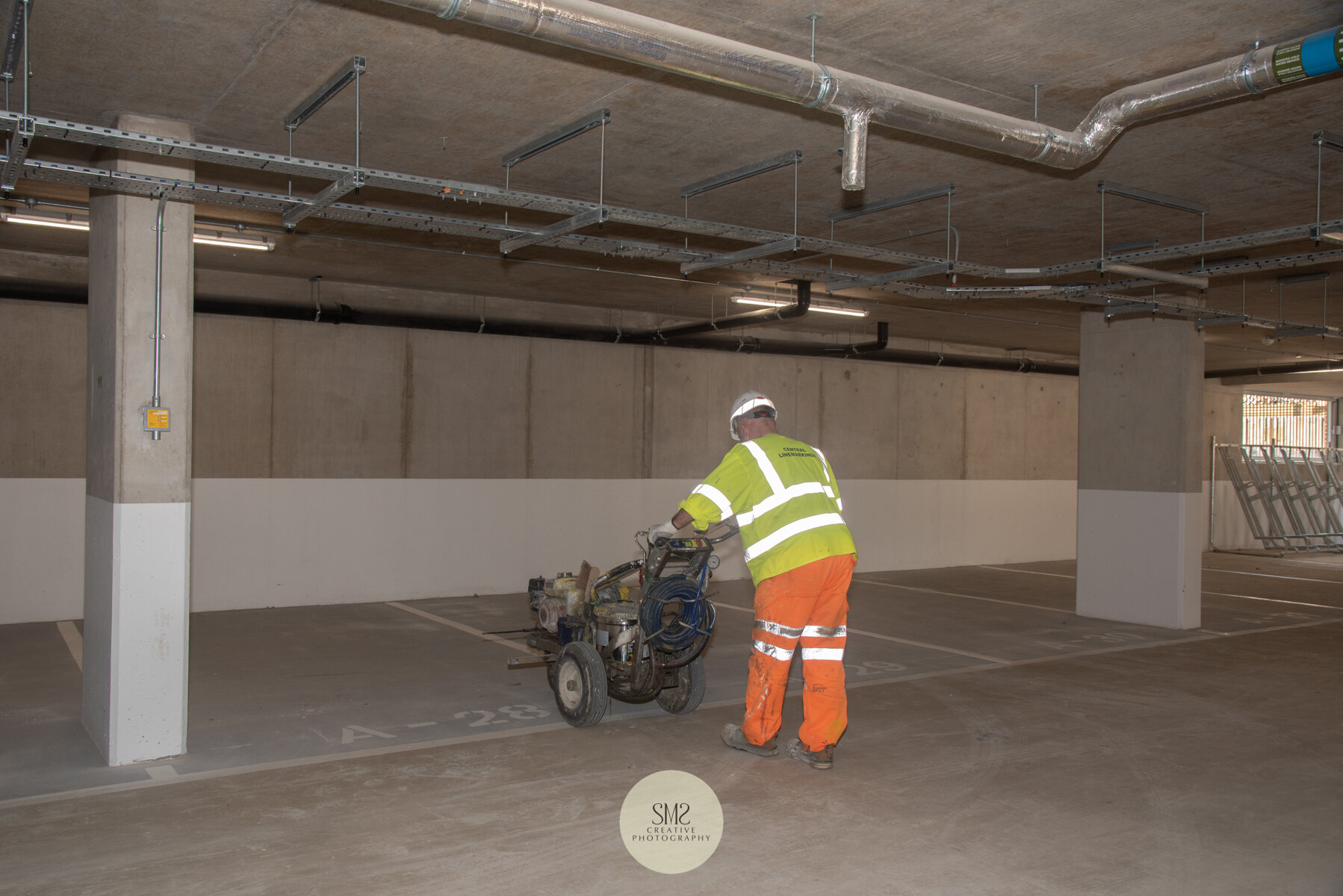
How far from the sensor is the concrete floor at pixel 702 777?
3.45 m

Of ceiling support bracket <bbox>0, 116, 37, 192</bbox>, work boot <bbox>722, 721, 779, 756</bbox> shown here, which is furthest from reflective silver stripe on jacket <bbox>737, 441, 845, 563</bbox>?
ceiling support bracket <bbox>0, 116, 37, 192</bbox>

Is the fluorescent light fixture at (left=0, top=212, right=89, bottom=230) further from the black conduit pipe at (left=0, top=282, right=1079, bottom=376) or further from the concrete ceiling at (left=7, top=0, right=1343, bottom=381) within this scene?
the black conduit pipe at (left=0, top=282, right=1079, bottom=376)

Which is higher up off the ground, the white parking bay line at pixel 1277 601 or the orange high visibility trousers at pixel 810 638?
the orange high visibility trousers at pixel 810 638

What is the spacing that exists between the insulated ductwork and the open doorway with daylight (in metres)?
17.0

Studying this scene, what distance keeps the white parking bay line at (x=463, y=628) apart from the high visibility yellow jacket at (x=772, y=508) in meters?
2.80

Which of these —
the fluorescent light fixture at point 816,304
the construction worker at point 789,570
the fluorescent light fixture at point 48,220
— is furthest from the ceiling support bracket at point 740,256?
the fluorescent light fixture at point 48,220

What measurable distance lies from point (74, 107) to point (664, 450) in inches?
309

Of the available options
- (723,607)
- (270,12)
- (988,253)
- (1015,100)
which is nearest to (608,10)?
(270,12)

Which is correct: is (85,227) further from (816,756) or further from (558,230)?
(816,756)

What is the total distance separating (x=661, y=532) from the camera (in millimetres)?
4762

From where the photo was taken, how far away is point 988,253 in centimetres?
806

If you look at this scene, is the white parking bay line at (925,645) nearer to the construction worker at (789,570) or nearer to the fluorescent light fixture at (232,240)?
the construction worker at (789,570)

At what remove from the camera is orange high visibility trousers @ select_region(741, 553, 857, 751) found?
447cm

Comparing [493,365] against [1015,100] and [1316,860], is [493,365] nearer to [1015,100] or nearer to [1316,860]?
[1015,100]
